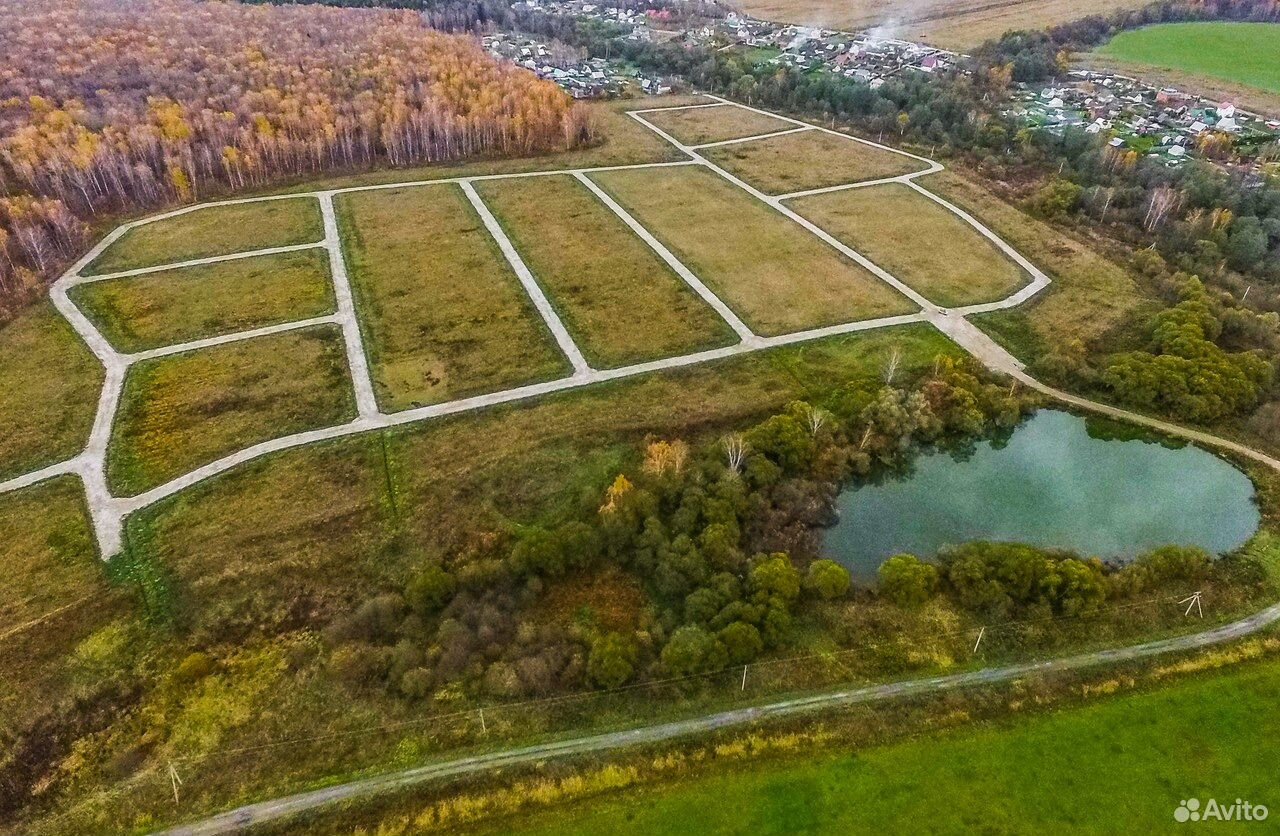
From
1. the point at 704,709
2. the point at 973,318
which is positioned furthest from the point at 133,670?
the point at 973,318

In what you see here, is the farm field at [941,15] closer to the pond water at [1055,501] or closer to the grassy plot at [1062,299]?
the grassy plot at [1062,299]

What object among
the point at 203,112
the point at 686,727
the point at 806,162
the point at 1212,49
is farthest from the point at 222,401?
the point at 1212,49

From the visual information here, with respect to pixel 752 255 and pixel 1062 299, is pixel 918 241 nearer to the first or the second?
pixel 1062 299

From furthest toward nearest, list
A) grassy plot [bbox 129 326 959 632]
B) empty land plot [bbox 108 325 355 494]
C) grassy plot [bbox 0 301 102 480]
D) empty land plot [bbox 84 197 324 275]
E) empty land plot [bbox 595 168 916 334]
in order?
empty land plot [bbox 84 197 324 275] < empty land plot [bbox 595 168 916 334] < grassy plot [bbox 0 301 102 480] < empty land plot [bbox 108 325 355 494] < grassy plot [bbox 129 326 959 632]

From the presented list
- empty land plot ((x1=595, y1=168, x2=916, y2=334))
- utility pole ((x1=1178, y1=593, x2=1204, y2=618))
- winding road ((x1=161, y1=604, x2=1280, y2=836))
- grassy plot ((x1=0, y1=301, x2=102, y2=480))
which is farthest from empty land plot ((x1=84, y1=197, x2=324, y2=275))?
utility pole ((x1=1178, y1=593, x2=1204, y2=618))

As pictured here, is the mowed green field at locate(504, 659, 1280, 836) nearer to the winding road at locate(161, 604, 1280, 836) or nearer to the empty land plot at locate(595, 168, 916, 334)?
the winding road at locate(161, 604, 1280, 836)
